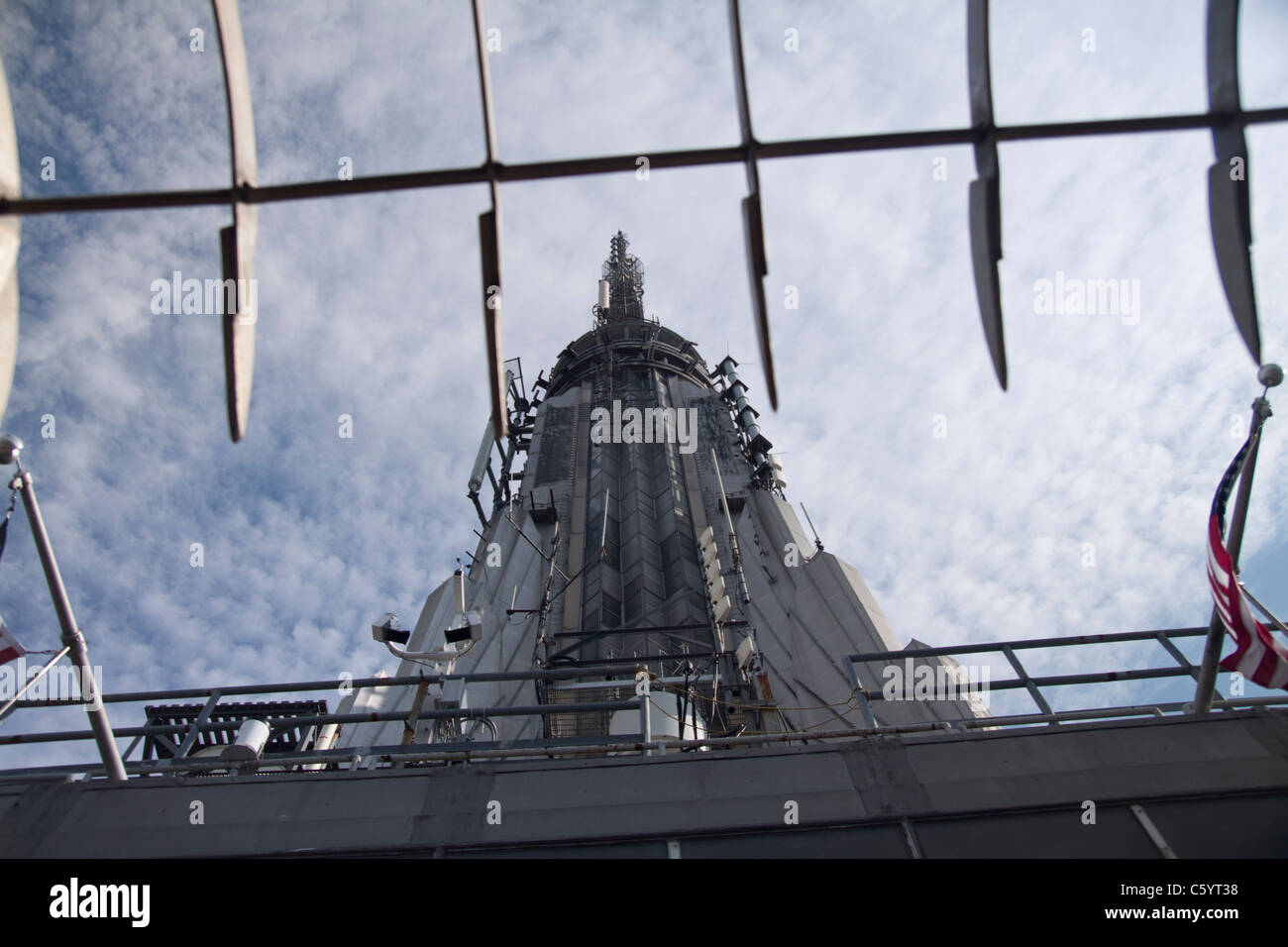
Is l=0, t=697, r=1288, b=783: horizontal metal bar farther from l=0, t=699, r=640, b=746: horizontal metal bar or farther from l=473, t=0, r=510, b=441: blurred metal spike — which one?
l=473, t=0, r=510, b=441: blurred metal spike

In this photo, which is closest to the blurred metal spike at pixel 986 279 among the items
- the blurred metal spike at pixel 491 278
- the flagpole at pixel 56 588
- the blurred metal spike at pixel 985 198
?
the blurred metal spike at pixel 985 198

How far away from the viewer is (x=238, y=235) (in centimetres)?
414

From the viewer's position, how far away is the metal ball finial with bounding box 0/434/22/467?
5.81 meters

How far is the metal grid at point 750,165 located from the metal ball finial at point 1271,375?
262 cm

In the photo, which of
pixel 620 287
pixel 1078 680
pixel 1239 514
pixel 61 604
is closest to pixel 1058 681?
pixel 1078 680

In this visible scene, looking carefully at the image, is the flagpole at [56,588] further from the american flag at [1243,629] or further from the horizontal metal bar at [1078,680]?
the american flag at [1243,629]

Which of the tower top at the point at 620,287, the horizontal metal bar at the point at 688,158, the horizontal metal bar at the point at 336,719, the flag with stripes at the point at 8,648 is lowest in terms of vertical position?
the horizontal metal bar at the point at 336,719

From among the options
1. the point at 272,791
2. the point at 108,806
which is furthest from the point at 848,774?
the point at 108,806

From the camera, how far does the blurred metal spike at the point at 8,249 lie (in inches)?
149

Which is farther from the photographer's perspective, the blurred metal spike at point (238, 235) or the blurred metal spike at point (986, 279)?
the blurred metal spike at point (986, 279)

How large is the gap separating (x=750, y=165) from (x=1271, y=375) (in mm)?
4978

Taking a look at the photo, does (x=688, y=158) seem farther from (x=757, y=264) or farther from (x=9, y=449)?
(x=9, y=449)
